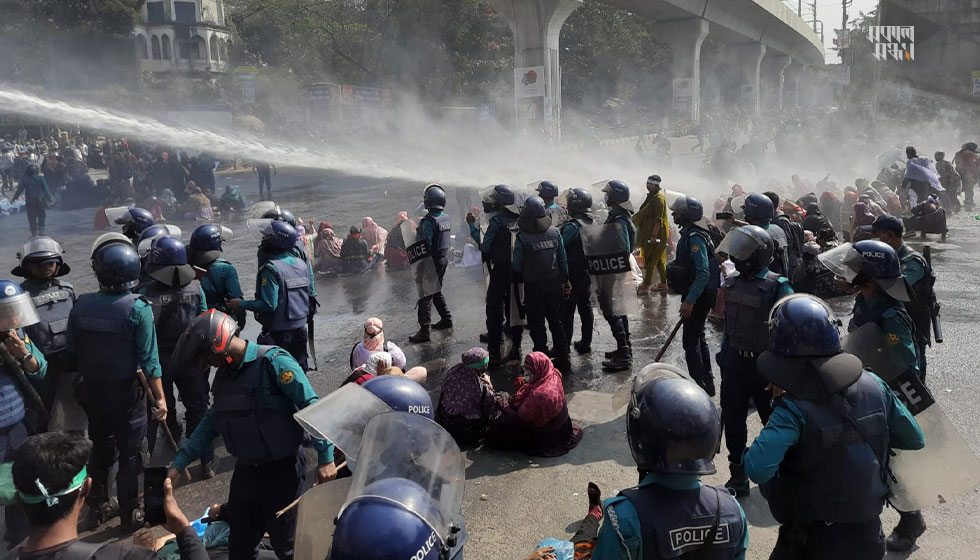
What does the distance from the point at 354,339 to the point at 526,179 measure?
14596 mm

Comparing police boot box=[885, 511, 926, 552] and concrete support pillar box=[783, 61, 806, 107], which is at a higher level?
concrete support pillar box=[783, 61, 806, 107]

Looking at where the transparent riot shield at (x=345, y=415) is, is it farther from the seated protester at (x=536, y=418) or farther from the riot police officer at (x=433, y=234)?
the riot police officer at (x=433, y=234)

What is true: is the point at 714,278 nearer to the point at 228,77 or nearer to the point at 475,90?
the point at 475,90

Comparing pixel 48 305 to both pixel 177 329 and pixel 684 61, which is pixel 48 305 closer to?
pixel 177 329

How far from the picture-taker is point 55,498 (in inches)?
100.0

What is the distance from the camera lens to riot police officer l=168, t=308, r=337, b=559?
3635 millimetres

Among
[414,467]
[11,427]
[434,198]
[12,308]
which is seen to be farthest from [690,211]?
[11,427]

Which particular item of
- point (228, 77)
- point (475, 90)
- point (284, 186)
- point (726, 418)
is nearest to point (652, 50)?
point (475, 90)

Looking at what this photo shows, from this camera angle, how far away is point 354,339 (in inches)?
369

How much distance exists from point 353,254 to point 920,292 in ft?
31.2

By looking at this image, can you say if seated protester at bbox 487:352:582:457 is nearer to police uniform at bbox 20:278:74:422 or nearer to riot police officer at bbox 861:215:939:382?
riot police officer at bbox 861:215:939:382

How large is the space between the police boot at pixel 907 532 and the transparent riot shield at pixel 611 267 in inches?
148

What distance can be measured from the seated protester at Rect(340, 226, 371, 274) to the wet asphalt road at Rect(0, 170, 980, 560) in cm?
28

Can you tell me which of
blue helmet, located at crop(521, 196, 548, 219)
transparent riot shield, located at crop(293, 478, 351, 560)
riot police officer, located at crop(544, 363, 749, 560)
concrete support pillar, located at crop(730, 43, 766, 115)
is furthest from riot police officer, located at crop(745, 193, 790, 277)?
concrete support pillar, located at crop(730, 43, 766, 115)
